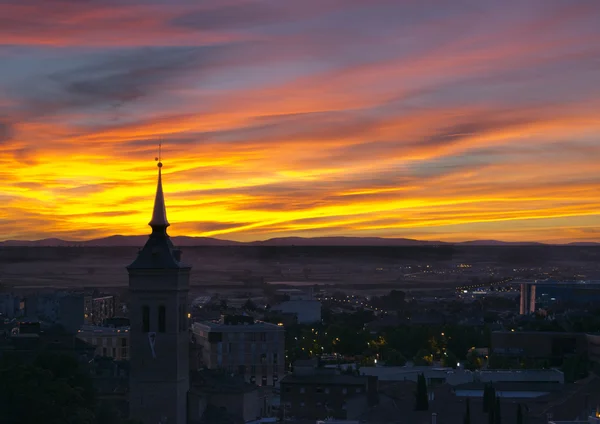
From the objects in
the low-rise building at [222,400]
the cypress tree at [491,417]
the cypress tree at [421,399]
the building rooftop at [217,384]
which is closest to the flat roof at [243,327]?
the building rooftop at [217,384]

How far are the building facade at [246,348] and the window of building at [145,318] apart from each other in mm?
43660

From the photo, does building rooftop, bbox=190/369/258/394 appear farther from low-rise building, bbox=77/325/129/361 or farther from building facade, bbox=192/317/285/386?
low-rise building, bbox=77/325/129/361

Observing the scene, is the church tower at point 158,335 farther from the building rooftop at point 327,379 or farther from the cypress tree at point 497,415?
the building rooftop at point 327,379

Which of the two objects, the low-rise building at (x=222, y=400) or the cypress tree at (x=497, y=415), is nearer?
the cypress tree at (x=497, y=415)

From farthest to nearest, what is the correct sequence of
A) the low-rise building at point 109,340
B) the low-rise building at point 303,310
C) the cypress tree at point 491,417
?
the low-rise building at point 303,310
the low-rise building at point 109,340
the cypress tree at point 491,417

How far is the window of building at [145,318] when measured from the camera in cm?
5831

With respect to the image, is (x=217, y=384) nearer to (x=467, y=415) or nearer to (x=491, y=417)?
(x=467, y=415)

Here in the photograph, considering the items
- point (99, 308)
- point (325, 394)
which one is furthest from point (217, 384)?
point (99, 308)

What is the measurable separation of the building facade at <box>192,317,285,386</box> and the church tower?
141 feet

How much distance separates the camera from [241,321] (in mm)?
111250

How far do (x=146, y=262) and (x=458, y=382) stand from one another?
26.0 metres

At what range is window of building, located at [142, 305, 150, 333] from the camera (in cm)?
5831

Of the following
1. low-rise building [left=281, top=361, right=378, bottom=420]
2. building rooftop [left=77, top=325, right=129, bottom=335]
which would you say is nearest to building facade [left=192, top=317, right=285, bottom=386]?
building rooftop [left=77, top=325, right=129, bottom=335]

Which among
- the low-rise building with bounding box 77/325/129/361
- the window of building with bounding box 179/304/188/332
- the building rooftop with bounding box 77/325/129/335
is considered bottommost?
the low-rise building with bounding box 77/325/129/361
